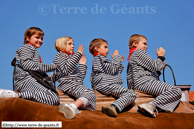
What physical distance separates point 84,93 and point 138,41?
5.79 ft

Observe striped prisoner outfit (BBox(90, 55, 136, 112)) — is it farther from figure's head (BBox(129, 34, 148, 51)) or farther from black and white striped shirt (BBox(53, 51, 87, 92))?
figure's head (BBox(129, 34, 148, 51))

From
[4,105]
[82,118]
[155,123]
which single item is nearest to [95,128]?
[82,118]

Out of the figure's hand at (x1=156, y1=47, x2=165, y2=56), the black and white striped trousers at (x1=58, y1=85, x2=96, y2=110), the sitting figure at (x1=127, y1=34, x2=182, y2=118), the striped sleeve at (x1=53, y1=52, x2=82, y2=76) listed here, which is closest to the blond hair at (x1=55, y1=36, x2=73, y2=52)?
the striped sleeve at (x1=53, y1=52, x2=82, y2=76)

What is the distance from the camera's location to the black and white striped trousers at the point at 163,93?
416cm

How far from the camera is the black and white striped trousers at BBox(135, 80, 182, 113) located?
13.7 ft

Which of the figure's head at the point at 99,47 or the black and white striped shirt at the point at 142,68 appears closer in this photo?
the black and white striped shirt at the point at 142,68

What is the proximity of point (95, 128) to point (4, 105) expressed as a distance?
121 cm

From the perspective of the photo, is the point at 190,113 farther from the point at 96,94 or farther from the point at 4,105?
the point at 4,105

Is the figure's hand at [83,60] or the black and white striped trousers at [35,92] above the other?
the figure's hand at [83,60]

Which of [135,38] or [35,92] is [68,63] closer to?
[35,92]

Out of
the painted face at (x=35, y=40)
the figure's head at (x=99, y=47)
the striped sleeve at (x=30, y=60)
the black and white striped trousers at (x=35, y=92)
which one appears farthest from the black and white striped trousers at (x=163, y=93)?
the painted face at (x=35, y=40)

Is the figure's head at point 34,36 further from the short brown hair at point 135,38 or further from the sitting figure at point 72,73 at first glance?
the short brown hair at point 135,38

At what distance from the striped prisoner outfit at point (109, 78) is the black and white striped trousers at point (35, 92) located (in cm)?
84

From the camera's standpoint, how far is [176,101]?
14.2 ft
